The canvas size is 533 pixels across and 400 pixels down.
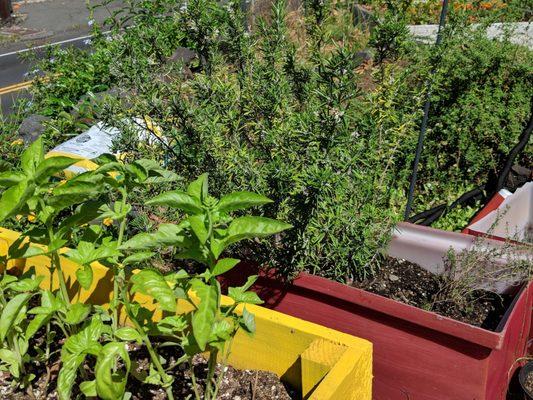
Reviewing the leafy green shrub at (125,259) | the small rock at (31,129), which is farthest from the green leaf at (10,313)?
the small rock at (31,129)

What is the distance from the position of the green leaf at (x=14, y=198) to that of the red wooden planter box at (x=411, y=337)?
1234 mm

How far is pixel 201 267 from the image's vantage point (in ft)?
10.5

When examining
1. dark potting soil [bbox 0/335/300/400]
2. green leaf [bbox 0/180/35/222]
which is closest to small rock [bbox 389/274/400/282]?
dark potting soil [bbox 0/335/300/400]

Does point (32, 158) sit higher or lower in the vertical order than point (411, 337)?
higher

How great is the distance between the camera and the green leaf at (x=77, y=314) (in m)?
2.06

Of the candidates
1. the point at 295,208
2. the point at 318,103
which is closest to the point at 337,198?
the point at 295,208

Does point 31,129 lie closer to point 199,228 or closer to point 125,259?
point 125,259

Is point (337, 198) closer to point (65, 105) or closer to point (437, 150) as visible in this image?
point (437, 150)

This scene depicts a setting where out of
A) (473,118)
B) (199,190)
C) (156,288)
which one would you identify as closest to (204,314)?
(156,288)

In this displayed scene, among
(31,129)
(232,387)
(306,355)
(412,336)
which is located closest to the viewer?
(306,355)

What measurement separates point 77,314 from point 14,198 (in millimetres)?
445

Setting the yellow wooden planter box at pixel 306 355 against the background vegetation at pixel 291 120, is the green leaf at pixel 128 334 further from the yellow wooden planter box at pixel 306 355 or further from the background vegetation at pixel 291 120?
the background vegetation at pixel 291 120

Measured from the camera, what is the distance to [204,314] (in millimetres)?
1778

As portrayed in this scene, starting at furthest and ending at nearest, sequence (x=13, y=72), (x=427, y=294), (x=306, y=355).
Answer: (x=13, y=72) → (x=427, y=294) → (x=306, y=355)
